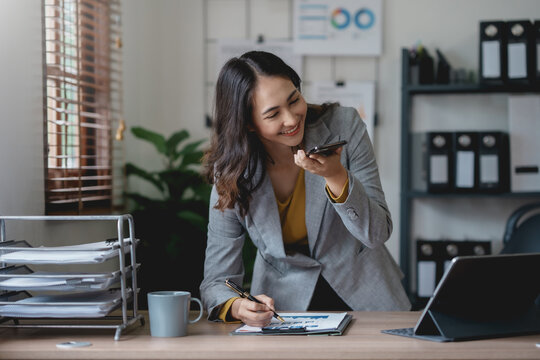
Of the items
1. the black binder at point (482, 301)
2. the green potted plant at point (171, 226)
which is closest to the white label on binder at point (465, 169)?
the green potted plant at point (171, 226)

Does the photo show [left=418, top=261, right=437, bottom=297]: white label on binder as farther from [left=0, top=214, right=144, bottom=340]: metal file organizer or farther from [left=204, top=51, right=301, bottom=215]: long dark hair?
[left=0, top=214, right=144, bottom=340]: metal file organizer

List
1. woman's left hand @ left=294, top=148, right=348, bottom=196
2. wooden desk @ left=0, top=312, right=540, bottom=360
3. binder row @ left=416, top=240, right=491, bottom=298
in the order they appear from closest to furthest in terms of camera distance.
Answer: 1. wooden desk @ left=0, top=312, right=540, bottom=360
2. woman's left hand @ left=294, top=148, right=348, bottom=196
3. binder row @ left=416, top=240, right=491, bottom=298

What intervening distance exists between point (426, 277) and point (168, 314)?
208cm

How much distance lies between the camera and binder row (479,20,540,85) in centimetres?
283

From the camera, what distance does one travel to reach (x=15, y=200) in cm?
160

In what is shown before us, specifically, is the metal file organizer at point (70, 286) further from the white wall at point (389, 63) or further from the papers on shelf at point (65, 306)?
the white wall at point (389, 63)

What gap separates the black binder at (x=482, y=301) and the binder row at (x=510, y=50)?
1860 mm

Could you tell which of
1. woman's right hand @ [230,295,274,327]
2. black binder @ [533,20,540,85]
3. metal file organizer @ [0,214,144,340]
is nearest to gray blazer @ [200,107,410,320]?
woman's right hand @ [230,295,274,327]

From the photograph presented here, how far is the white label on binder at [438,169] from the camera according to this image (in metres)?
2.93

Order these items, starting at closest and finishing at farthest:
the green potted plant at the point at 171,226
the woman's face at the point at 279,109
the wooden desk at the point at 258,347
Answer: the wooden desk at the point at 258,347 → the woman's face at the point at 279,109 → the green potted plant at the point at 171,226

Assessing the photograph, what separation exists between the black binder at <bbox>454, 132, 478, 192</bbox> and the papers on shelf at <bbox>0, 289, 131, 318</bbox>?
2.07 meters

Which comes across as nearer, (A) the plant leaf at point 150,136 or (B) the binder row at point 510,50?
(A) the plant leaf at point 150,136

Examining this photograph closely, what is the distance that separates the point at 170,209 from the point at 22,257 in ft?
4.79

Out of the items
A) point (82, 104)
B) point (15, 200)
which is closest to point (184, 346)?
point (15, 200)
